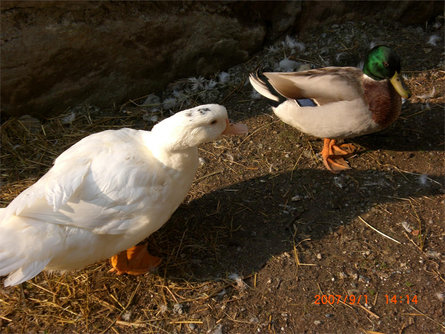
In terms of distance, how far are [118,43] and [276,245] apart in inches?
94.4

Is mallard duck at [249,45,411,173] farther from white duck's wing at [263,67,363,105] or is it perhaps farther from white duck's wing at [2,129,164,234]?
white duck's wing at [2,129,164,234]

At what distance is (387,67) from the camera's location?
10.4 ft

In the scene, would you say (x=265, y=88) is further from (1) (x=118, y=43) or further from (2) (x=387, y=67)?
(1) (x=118, y=43)

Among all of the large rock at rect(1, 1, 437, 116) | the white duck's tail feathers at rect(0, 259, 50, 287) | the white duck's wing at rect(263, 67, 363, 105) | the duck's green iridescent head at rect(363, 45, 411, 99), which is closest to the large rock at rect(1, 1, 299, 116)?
the large rock at rect(1, 1, 437, 116)

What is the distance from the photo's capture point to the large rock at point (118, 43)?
347cm

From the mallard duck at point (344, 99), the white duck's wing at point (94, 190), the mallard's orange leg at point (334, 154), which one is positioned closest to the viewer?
the white duck's wing at point (94, 190)

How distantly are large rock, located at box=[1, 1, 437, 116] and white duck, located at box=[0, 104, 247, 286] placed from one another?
156 cm

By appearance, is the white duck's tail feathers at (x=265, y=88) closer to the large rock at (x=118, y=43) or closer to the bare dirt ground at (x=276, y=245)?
the bare dirt ground at (x=276, y=245)

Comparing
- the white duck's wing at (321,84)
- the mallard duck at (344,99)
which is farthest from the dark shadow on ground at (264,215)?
the white duck's wing at (321,84)

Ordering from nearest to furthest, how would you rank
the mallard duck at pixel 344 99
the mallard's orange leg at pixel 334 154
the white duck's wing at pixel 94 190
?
the white duck's wing at pixel 94 190, the mallard duck at pixel 344 99, the mallard's orange leg at pixel 334 154

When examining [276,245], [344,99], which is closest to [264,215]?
[276,245]

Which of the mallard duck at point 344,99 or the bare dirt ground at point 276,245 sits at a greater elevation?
the mallard duck at point 344,99

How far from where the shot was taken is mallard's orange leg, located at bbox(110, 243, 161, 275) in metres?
2.66
